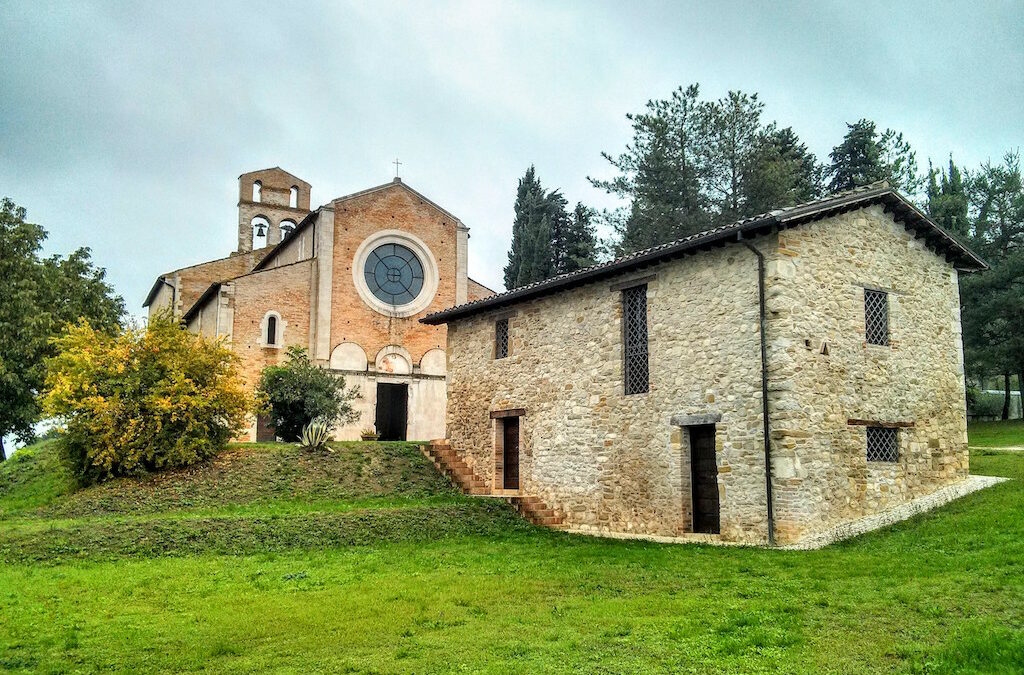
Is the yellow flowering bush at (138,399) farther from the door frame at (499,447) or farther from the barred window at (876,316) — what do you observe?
the barred window at (876,316)

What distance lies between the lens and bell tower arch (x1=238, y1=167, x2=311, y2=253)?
1598 inches

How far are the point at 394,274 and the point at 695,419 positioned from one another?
63.5ft

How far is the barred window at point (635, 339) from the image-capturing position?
16578 mm

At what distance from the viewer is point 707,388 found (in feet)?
49.2

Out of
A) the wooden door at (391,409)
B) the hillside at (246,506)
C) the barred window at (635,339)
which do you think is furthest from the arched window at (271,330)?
the barred window at (635,339)

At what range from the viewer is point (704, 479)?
602 inches

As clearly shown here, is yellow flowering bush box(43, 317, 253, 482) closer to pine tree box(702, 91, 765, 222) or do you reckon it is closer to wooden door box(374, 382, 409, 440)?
wooden door box(374, 382, 409, 440)

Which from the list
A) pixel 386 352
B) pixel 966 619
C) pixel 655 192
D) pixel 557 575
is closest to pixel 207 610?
pixel 557 575

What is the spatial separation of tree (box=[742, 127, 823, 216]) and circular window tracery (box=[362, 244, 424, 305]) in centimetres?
1307

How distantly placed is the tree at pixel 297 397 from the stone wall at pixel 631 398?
5.42m

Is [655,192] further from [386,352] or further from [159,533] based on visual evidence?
[159,533]

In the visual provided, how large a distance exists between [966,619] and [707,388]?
24.1ft

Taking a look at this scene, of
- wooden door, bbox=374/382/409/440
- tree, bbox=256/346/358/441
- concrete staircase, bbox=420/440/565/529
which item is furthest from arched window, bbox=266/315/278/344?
concrete staircase, bbox=420/440/565/529

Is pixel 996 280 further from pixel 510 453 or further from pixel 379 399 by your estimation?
pixel 379 399
